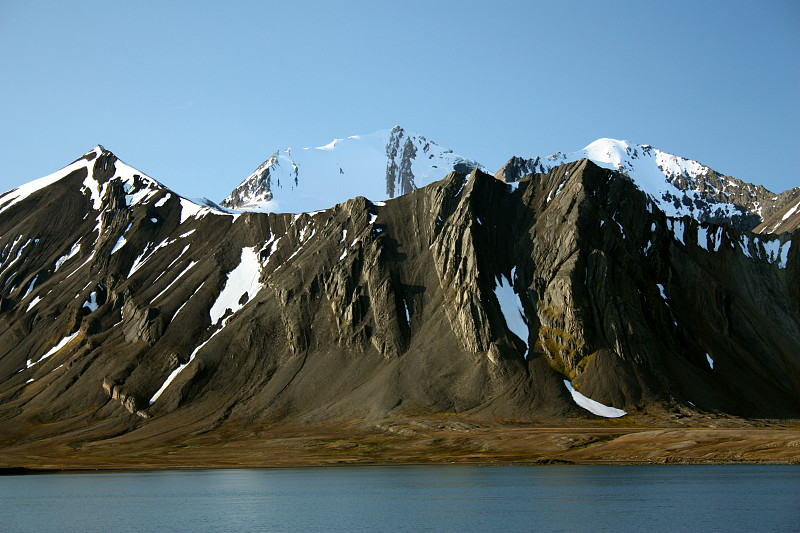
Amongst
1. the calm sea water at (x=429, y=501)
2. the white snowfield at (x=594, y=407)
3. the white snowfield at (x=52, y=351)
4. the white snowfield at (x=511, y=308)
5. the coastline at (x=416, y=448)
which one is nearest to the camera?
the calm sea water at (x=429, y=501)

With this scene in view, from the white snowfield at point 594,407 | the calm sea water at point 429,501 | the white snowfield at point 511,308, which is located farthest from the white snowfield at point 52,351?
the white snowfield at point 594,407

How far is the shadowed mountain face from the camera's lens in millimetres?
158750

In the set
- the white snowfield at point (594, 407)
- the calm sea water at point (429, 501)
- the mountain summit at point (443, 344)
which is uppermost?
the mountain summit at point (443, 344)

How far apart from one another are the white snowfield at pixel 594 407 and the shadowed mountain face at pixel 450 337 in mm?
1242

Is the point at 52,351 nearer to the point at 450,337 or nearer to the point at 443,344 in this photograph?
the point at 443,344

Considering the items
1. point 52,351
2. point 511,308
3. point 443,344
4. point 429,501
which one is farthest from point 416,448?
point 52,351

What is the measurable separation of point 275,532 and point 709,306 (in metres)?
150

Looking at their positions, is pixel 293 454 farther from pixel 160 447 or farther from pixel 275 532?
pixel 275 532

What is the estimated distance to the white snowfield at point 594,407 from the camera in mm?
148625

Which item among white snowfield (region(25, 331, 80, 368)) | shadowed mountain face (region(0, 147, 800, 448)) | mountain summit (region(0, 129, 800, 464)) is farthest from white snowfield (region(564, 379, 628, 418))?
white snowfield (region(25, 331, 80, 368))

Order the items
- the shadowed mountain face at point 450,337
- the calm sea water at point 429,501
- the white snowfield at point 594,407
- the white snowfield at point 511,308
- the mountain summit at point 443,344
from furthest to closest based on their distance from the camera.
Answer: the white snowfield at point 511,308
the shadowed mountain face at point 450,337
the mountain summit at point 443,344
the white snowfield at point 594,407
the calm sea water at point 429,501

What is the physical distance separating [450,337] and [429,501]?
3723 inches

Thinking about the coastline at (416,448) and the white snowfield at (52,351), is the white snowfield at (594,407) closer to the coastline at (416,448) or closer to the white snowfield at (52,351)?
the coastline at (416,448)

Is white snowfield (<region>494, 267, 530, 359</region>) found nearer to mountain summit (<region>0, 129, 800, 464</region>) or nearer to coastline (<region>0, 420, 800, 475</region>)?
mountain summit (<region>0, 129, 800, 464</region>)
